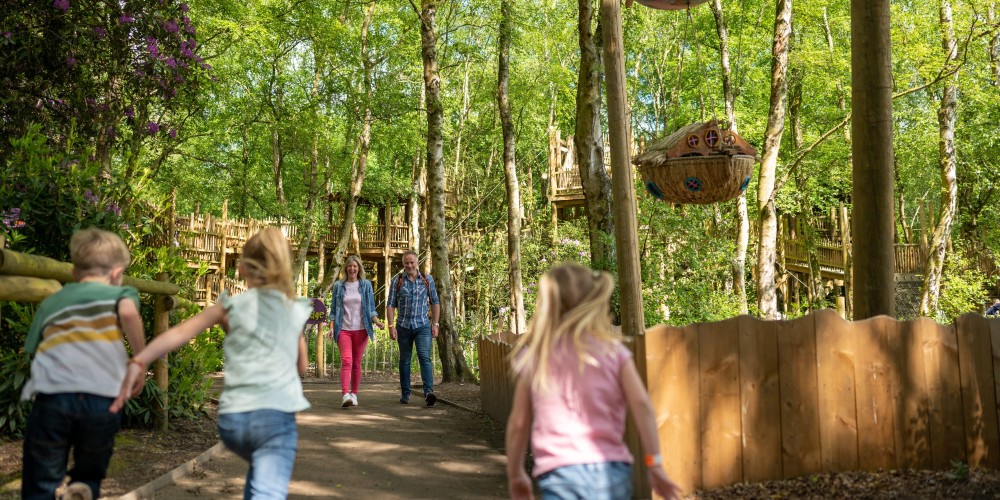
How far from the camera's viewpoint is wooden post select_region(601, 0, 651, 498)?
7.12 metres

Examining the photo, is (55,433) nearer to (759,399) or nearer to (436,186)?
(759,399)

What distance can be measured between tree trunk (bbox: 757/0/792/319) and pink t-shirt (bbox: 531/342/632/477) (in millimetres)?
14353

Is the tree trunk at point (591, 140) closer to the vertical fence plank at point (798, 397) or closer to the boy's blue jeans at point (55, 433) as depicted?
the vertical fence plank at point (798, 397)

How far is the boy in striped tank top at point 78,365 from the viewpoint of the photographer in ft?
13.0

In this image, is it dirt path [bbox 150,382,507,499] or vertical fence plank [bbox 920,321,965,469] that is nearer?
vertical fence plank [bbox 920,321,965,469]

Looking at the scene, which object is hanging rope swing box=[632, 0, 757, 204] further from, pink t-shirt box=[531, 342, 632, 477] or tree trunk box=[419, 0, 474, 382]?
tree trunk box=[419, 0, 474, 382]

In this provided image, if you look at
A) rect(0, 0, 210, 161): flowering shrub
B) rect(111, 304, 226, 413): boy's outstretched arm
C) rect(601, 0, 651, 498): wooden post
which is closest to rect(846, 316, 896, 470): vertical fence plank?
rect(601, 0, 651, 498): wooden post

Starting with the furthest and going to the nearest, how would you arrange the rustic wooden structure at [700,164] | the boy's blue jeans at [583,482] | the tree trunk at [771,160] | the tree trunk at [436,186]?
the tree trunk at [771,160] < the tree trunk at [436,186] < the rustic wooden structure at [700,164] < the boy's blue jeans at [583,482]

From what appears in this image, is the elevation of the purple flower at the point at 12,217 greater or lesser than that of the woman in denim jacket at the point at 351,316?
greater

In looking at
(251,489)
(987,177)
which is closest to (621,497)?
(251,489)

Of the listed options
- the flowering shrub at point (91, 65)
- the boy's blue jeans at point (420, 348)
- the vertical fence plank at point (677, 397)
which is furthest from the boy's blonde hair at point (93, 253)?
the boy's blue jeans at point (420, 348)

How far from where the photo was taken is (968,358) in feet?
21.4

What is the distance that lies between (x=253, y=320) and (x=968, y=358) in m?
5.17

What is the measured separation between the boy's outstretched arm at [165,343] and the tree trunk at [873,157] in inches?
197
